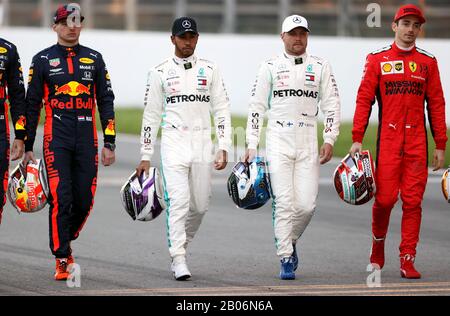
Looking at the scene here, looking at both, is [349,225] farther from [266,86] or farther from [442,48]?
[442,48]

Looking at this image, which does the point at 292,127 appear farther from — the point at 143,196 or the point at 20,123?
the point at 20,123

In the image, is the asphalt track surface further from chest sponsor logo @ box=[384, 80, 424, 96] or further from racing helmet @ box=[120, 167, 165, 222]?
chest sponsor logo @ box=[384, 80, 424, 96]

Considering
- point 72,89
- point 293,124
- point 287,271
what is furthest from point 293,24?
point 287,271

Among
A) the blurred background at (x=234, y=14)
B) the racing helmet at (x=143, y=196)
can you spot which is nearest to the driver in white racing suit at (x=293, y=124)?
the racing helmet at (x=143, y=196)

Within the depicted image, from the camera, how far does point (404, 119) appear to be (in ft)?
31.3

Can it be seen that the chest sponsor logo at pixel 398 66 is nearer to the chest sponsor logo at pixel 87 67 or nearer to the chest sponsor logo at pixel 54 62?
the chest sponsor logo at pixel 87 67

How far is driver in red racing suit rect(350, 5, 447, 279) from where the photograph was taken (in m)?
9.55

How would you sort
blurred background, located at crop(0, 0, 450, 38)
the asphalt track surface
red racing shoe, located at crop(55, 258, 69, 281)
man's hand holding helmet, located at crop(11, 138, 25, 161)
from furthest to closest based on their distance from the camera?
blurred background, located at crop(0, 0, 450, 38)
man's hand holding helmet, located at crop(11, 138, 25, 161)
red racing shoe, located at crop(55, 258, 69, 281)
the asphalt track surface

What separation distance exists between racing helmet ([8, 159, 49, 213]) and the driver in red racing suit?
7.90 feet

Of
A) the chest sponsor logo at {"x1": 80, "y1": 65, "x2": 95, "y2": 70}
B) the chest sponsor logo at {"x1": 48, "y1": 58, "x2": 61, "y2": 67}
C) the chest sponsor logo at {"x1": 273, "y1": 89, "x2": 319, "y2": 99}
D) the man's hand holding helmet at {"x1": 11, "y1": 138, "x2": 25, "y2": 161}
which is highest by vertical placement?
the chest sponsor logo at {"x1": 48, "y1": 58, "x2": 61, "y2": 67}

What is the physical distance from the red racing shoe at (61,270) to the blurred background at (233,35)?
961 centimetres

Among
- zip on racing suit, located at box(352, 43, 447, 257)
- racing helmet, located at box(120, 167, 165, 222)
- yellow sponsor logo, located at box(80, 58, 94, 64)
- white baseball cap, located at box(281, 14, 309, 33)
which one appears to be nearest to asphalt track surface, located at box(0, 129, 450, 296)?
racing helmet, located at box(120, 167, 165, 222)
